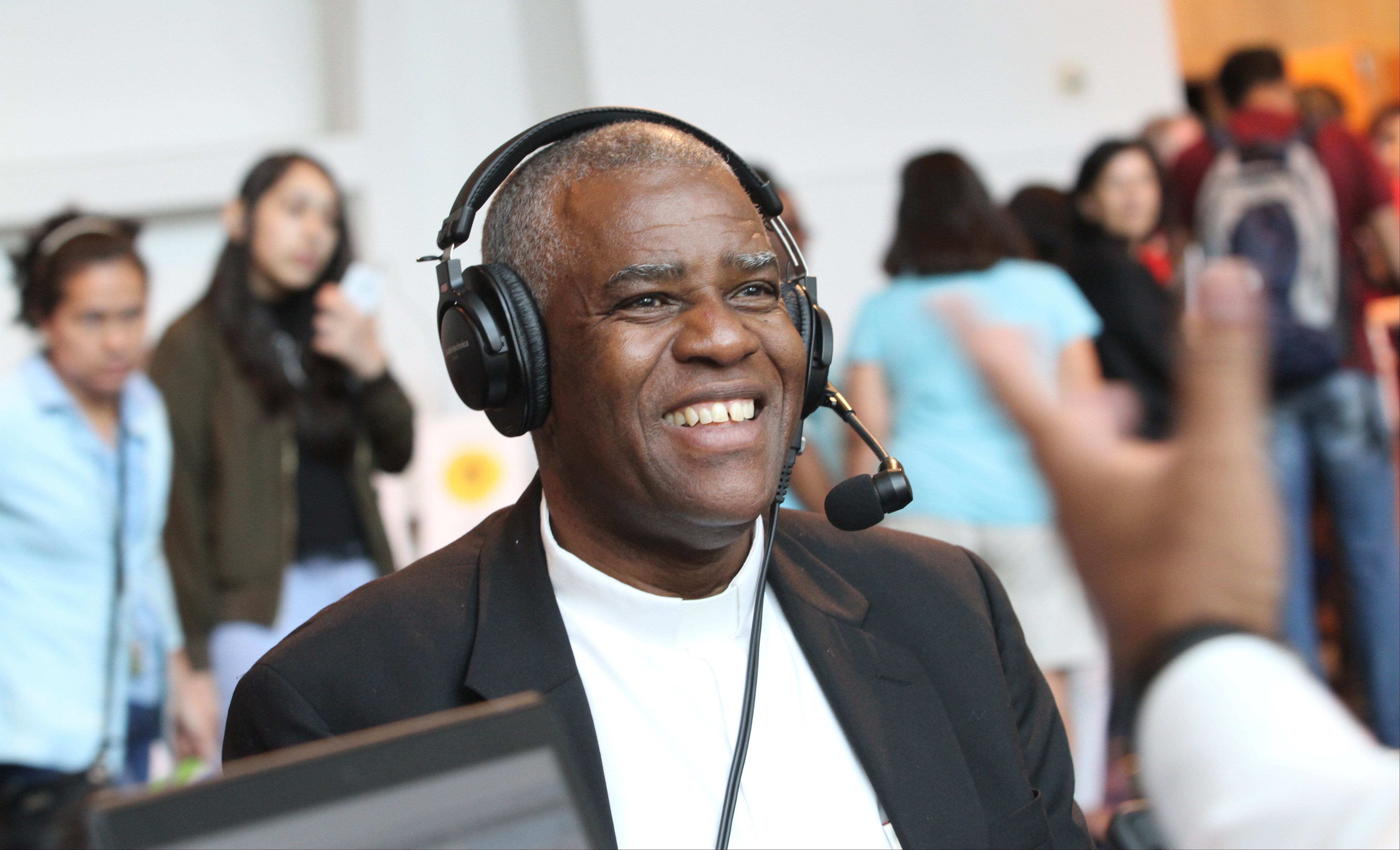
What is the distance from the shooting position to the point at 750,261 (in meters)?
1.28

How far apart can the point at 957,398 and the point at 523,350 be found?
161 centimetres

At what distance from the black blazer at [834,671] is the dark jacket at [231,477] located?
1298mm

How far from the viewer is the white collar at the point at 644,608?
1.26 metres

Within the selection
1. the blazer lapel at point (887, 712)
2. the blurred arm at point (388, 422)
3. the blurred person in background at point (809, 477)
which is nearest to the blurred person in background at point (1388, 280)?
the blurred person in background at point (809, 477)

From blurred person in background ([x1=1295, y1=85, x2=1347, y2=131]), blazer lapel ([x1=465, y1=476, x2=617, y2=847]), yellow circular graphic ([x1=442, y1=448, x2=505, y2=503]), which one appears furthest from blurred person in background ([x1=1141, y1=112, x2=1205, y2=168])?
blazer lapel ([x1=465, y1=476, x2=617, y2=847])

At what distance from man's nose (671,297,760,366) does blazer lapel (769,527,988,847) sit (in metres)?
0.25

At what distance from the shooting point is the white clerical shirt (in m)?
1.17

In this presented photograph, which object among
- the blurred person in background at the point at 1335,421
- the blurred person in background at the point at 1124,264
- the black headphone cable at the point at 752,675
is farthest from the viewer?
the blurred person in background at the point at 1124,264

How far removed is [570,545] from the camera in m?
1.32

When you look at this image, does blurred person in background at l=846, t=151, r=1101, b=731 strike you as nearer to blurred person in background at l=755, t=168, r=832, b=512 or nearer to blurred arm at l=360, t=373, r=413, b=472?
blurred person in background at l=755, t=168, r=832, b=512

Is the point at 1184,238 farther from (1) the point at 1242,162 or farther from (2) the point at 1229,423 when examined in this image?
(2) the point at 1229,423

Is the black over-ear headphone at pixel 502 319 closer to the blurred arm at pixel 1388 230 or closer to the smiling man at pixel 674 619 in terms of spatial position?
the smiling man at pixel 674 619

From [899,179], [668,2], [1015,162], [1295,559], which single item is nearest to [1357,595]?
[1295,559]

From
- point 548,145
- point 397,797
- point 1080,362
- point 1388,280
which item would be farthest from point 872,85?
point 397,797
